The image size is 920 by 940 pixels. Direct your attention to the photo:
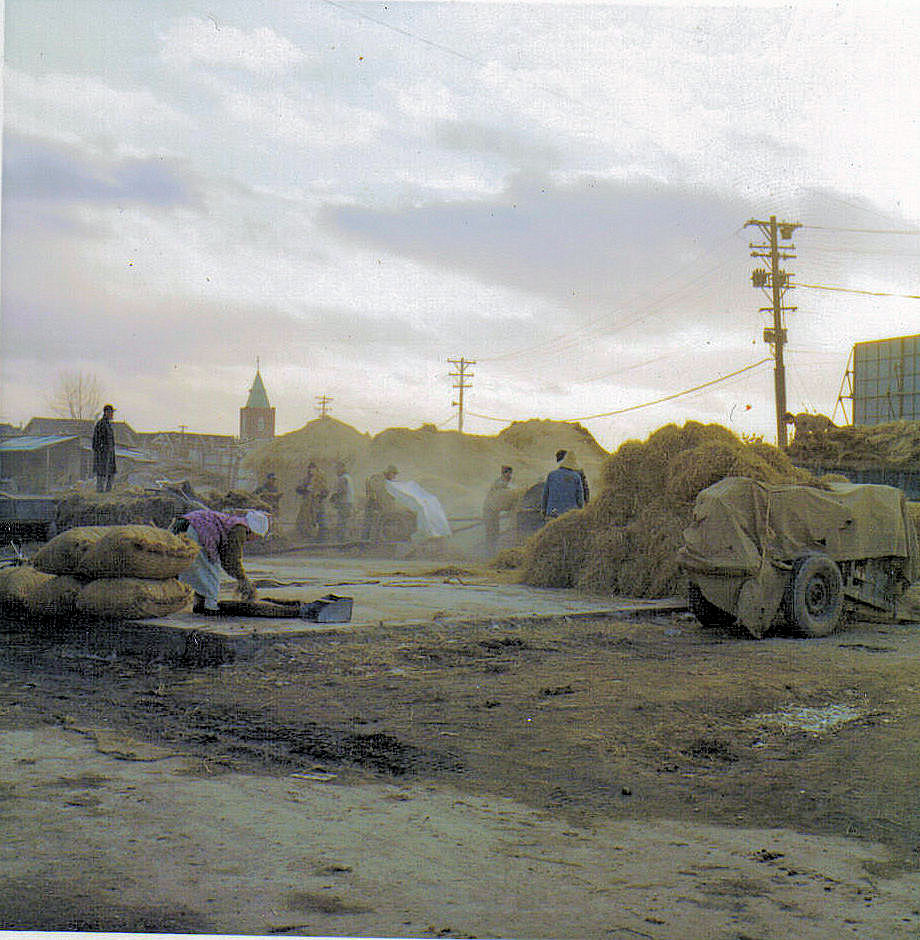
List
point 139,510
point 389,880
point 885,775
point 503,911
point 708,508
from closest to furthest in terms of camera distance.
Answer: point 503,911, point 389,880, point 885,775, point 708,508, point 139,510

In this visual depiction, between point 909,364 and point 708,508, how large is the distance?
61.0 ft

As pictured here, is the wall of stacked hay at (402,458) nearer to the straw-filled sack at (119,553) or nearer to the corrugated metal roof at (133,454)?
the corrugated metal roof at (133,454)

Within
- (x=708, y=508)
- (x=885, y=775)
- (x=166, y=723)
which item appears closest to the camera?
(x=885, y=775)

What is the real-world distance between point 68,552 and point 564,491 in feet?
24.2

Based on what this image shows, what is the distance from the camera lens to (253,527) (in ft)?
24.6

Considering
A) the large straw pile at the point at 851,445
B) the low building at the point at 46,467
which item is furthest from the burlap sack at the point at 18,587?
the large straw pile at the point at 851,445

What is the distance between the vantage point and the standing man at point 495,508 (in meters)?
18.4

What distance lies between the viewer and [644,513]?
1161 cm

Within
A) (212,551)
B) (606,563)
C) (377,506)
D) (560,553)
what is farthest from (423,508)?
(212,551)

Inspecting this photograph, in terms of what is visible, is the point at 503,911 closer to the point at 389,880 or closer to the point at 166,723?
the point at 389,880

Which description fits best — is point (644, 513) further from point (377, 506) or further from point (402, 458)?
point (402, 458)

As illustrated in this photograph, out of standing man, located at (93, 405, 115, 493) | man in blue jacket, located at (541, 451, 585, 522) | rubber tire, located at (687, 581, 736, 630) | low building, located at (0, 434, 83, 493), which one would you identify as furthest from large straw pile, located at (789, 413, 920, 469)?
low building, located at (0, 434, 83, 493)

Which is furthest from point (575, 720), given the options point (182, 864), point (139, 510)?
point (139, 510)

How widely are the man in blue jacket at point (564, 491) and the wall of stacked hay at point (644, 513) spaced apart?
58 centimetres
